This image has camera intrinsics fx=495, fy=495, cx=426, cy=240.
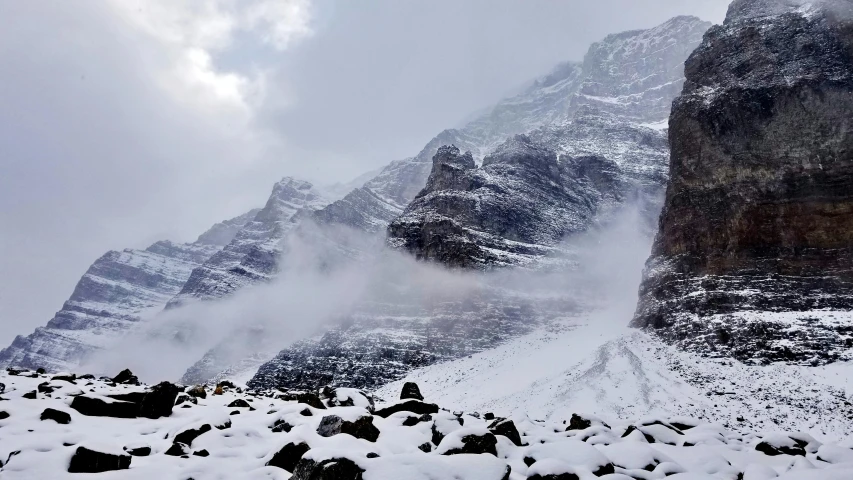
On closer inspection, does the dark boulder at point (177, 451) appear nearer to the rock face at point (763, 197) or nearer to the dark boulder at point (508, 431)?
the dark boulder at point (508, 431)

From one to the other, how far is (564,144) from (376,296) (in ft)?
263

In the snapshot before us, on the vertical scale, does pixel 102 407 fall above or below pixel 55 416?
below

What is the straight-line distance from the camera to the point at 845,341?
37750mm

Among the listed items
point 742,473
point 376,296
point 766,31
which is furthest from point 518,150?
point 742,473

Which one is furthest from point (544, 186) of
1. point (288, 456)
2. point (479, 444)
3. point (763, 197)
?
point (288, 456)

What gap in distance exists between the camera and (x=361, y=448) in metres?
8.22

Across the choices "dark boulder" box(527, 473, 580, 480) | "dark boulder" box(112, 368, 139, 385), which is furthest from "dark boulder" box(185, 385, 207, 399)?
"dark boulder" box(527, 473, 580, 480)

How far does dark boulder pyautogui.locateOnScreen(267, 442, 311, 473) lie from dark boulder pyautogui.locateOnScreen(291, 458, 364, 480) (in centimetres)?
141

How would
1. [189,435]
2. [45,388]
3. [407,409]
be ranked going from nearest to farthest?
1. [189,435]
2. [407,409]
3. [45,388]

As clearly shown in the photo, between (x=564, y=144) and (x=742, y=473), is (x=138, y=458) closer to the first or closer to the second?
(x=742, y=473)

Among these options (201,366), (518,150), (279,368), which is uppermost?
(518,150)

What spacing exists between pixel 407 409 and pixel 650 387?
31.5 m

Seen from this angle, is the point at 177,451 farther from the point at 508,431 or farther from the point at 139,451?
the point at 508,431

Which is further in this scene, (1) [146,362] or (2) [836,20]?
(1) [146,362]
